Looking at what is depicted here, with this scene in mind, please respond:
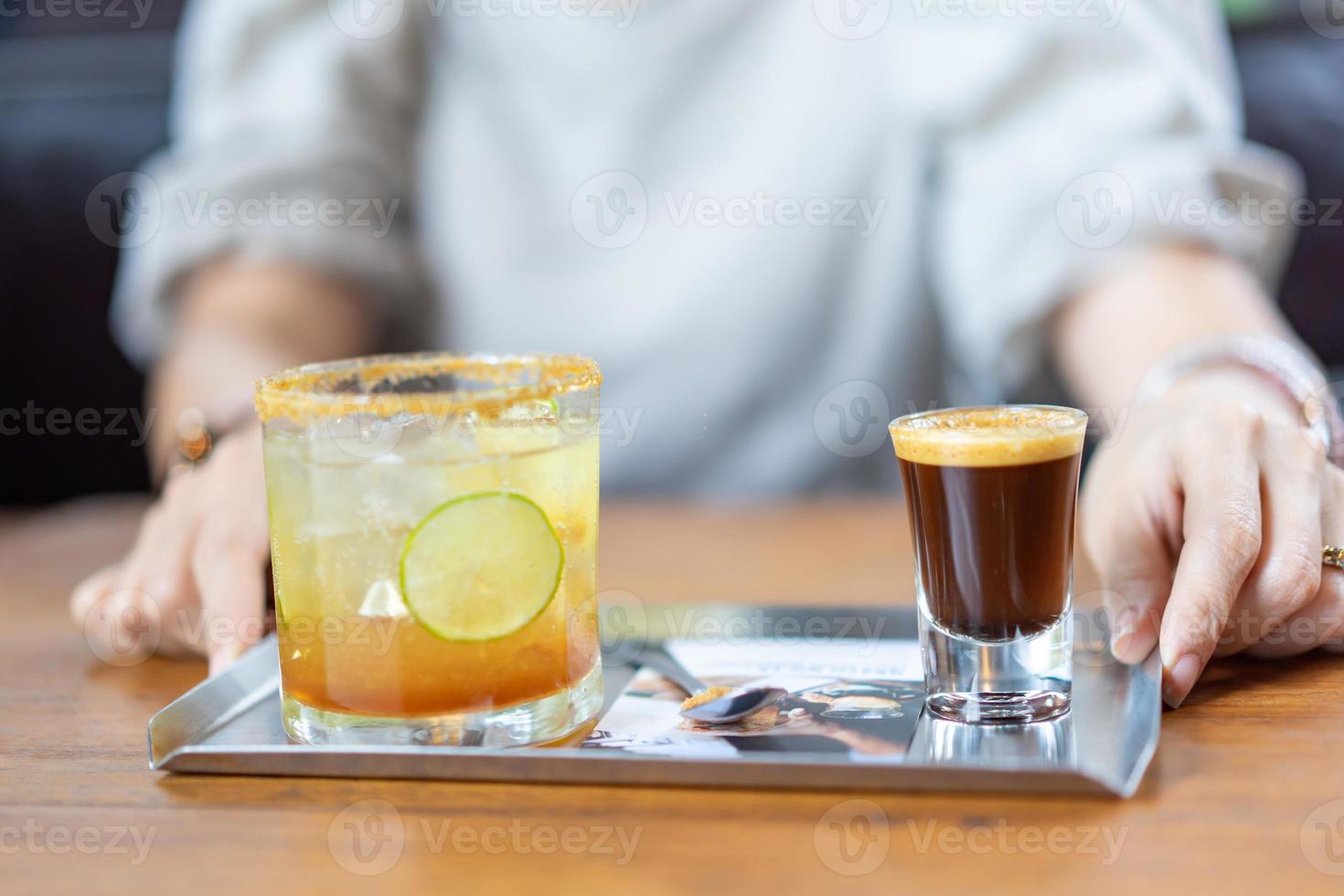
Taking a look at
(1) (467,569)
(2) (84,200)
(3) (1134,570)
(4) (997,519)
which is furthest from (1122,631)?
(2) (84,200)

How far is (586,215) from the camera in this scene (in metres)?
1.88

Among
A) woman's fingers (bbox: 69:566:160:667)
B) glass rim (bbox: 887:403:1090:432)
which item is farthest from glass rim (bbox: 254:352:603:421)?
woman's fingers (bbox: 69:566:160:667)

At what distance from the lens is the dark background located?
2.52m

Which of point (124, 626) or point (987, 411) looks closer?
point (987, 411)

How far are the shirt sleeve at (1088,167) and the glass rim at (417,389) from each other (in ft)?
3.16

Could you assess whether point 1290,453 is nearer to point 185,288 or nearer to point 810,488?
point 810,488

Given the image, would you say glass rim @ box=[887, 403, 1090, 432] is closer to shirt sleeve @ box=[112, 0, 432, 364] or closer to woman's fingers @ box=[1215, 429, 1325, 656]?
woman's fingers @ box=[1215, 429, 1325, 656]

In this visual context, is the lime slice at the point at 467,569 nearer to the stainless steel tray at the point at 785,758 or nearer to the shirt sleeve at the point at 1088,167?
the stainless steel tray at the point at 785,758

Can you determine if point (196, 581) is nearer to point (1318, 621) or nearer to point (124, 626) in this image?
point (124, 626)

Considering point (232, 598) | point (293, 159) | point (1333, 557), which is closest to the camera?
point (1333, 557)

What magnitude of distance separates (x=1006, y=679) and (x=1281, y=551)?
0.78 feet

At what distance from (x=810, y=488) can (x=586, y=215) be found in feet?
1.87

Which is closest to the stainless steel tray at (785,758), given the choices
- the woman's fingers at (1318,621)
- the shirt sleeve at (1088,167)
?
the woman's fingers at (1318,621)

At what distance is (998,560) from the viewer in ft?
2.52
